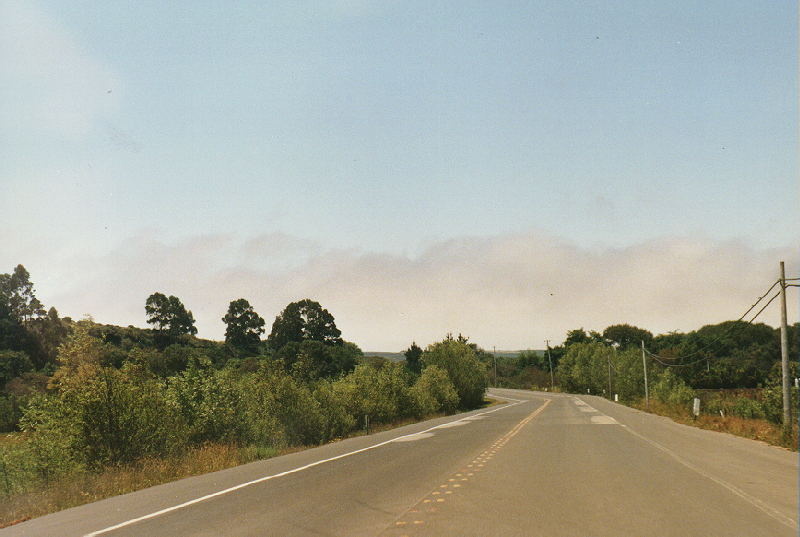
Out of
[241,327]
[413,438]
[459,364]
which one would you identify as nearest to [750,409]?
[413,438]

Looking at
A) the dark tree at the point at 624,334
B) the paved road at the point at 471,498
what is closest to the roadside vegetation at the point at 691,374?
the dark tree at the point at 624,334

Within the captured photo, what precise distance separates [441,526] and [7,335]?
10449 centimetres

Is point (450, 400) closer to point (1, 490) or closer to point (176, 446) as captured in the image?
point (176, 446)

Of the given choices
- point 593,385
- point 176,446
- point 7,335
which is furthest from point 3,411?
point 593,385

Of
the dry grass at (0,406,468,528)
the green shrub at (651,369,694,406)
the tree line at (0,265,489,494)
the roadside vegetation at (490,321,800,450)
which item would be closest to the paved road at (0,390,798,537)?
the dry grass at (0,406,468,528)

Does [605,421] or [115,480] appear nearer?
[115,480]

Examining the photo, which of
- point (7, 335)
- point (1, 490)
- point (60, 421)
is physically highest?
point (7, 335)

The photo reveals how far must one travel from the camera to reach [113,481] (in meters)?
15.4

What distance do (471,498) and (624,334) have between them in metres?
187

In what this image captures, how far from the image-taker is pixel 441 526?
9250mm

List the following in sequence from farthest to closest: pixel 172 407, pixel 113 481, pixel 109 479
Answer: pixel 172 407 → pixel 109 479 → pixel 113 481

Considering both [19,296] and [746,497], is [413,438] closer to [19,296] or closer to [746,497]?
[746,497]

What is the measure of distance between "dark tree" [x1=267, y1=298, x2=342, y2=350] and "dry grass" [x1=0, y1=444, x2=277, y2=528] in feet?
349

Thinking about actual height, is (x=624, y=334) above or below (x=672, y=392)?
above
